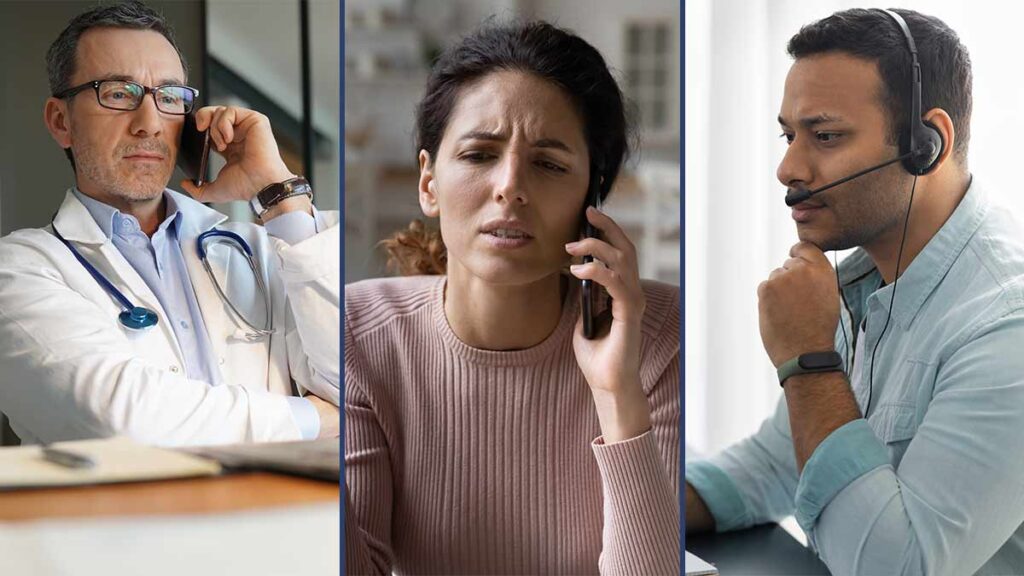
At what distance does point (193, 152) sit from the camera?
1.86 m

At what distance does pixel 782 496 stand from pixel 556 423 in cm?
A: 70

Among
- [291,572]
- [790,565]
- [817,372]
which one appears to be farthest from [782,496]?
[291,572]

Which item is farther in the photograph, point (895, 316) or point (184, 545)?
point (895, 316)

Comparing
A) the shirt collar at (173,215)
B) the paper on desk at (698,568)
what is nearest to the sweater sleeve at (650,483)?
the paper on desk at (698,568)

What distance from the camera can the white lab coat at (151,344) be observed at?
181 cm

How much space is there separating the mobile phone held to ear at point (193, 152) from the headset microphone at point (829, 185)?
3.85ft

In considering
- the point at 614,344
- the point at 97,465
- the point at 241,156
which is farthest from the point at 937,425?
the point at 97,465

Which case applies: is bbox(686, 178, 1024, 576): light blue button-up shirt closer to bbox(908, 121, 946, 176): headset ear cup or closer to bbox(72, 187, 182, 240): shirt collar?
bbox(908, 121, 946, 176): headset ear cup

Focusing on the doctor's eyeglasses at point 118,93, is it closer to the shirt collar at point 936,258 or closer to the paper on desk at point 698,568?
the paper on desk at point 698,568

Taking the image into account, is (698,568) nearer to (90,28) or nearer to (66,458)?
(66,458)

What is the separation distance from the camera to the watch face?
1.99 m

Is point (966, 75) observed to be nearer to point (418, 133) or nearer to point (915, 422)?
point (915, 422)

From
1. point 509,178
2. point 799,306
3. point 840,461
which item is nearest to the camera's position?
point 509,178

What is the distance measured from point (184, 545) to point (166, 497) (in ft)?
0.35
